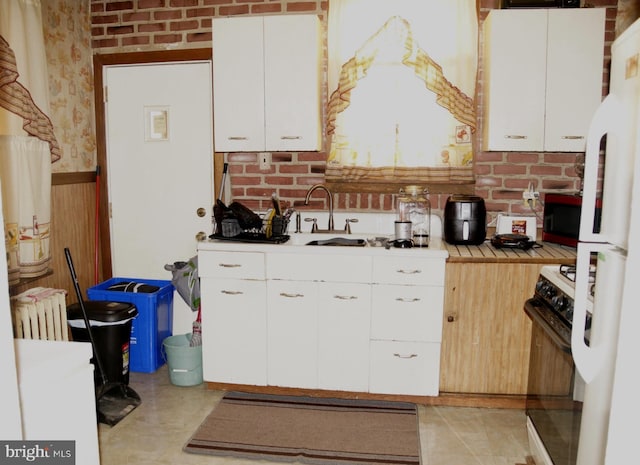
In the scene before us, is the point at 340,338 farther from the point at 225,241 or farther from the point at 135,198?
the point at 135,198

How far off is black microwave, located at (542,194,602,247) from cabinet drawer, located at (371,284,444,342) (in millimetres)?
799

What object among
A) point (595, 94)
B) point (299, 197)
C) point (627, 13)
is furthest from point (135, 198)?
point (627, 13)

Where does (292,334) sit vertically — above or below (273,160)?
below

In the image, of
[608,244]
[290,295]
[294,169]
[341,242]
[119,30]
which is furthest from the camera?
[119,30]

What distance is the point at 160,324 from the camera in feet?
11.3

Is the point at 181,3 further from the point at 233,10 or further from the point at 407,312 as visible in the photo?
the point at 407,312

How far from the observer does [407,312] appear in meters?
2.85

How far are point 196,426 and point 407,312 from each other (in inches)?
49.2

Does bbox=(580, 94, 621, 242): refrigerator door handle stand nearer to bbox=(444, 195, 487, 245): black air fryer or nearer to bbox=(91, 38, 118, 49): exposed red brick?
bbox=(444, 195, 487, 245): black air fryer

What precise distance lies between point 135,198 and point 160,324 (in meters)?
0.89

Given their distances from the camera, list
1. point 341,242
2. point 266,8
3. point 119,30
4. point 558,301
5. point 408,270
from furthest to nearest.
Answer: point 119,30 < point 266,8 < point 341,242 < point 408,270 < point 558,301

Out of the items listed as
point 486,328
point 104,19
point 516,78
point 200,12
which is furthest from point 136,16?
point 486,328

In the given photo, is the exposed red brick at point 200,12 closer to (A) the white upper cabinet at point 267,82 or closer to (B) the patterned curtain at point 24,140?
(A) the white upper cabinet at point 267,82

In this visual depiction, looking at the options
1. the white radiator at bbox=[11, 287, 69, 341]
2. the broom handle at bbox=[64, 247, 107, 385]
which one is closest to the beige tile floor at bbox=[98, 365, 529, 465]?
the broom handle at bbox=[64, 247, 107, 385]
